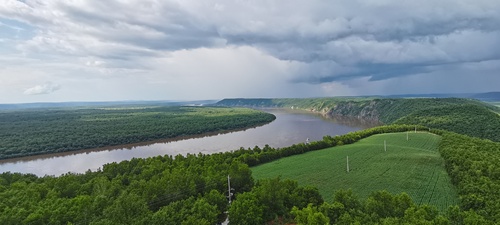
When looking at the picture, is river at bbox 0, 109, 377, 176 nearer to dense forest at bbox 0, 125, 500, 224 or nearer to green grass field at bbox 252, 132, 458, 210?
green grass field at bbox 252, 132, 458, 210

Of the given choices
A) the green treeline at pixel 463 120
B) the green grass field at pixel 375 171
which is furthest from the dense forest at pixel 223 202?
the green treeline at pixel 463 120

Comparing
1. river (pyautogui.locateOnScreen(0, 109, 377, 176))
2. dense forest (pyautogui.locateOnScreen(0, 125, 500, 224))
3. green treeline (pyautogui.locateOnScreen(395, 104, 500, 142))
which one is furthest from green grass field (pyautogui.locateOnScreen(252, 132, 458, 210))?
river (pyautogui.locateOnScreen(0, 109, 377, 176))

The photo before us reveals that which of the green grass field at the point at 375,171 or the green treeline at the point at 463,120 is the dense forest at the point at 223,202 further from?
the green treeline at the point at 463,120

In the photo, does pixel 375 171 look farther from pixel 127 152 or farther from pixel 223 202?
pixel 127 152

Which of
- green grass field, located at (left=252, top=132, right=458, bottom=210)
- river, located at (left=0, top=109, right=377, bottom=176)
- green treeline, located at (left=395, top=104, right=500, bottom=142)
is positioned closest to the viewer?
green grass field, located at (left=252, top=132, right=458, bottom=210)

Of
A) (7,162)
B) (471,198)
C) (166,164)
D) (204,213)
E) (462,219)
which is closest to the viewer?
(462,219)

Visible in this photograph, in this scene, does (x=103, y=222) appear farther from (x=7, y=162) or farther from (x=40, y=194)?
(x=7, y=162)

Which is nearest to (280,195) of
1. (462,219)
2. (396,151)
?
(462,219)
